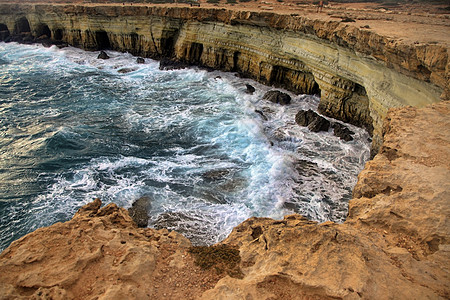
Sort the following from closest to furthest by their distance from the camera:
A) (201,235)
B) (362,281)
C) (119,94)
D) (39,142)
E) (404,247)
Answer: (362,281)
(404,247)
(201,235)
(39,142)
(119,94)

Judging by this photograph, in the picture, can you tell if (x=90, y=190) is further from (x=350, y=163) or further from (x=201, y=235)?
(x=350, y=163)

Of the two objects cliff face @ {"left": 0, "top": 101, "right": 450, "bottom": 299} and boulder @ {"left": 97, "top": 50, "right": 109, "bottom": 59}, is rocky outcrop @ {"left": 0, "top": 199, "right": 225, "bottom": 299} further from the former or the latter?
boulder @ {"left": 97, "top": 50, "right": 109, "bottom": 59}

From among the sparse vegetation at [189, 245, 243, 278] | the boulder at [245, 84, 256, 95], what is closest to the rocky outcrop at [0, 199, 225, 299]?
the sparse vegetation at [189, 245, 243, 278]

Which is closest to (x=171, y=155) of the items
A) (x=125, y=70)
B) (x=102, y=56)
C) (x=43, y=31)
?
(x=125, y=70)

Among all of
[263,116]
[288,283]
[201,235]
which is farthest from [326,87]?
[288,283]

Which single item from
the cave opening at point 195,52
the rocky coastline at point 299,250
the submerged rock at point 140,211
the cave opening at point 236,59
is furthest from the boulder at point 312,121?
the cave opening at point 195,52
